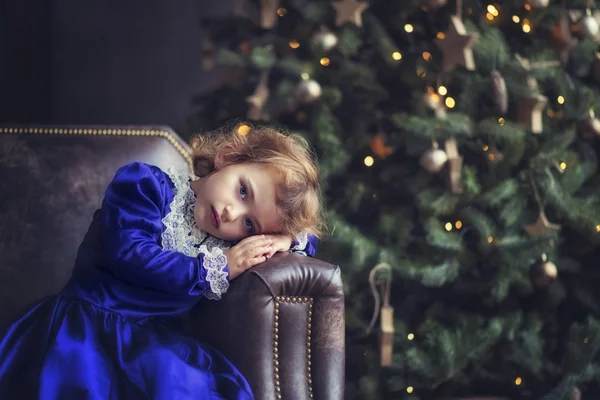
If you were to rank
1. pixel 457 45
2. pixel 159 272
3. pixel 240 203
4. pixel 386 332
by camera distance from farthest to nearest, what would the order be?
pixel 457 45, pixel 386 332, pixel 240 203, pixel 159 272

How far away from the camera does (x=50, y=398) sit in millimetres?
1666

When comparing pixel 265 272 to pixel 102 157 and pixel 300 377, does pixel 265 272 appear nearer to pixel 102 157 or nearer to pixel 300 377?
pixel 300 377

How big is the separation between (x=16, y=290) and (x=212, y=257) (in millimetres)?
728

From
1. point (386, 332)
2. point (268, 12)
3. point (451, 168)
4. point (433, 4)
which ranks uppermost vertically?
point (433, 4)

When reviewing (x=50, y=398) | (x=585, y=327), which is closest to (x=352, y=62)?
(x=585, y=327)

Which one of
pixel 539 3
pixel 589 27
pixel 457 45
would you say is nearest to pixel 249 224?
pixel 457 45

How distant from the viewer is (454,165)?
9.60ft

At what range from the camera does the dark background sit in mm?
3791

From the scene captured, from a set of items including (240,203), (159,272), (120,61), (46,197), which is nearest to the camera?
(159,272)

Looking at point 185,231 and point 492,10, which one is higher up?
point 492,10

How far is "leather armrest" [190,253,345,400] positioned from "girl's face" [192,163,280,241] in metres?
0.10

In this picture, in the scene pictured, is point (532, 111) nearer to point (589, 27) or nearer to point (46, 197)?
point (589, 27)

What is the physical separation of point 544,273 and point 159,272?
163 centimetres

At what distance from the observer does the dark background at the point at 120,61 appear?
12.4 feet
